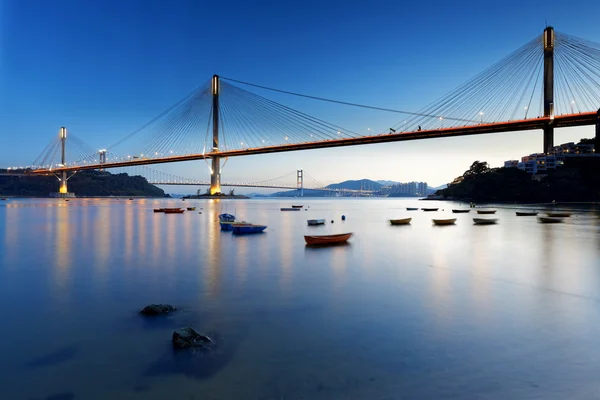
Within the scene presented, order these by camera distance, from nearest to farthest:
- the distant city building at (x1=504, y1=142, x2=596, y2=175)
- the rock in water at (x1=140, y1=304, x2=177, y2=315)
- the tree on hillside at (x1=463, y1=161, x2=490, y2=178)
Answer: the rock in water at (x1=140, y1=304, x2=177, y2=315) < the distant city building at (x1=504, y1=142, x2=596, y2=175) < the tree on hillside at (x1=463, y1=161, x2=490, y2=178)

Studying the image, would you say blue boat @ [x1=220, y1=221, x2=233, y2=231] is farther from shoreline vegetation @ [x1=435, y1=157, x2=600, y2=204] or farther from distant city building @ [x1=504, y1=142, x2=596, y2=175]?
distant city building @ [x1=504, y1=142, x2=596, y2=175]

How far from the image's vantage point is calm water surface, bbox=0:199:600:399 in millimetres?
3947

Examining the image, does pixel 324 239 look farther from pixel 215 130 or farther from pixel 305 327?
pixel 215 130

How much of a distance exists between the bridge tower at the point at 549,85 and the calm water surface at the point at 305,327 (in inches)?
1263

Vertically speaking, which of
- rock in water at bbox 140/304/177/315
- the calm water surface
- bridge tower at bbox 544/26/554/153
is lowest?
the calm water surface

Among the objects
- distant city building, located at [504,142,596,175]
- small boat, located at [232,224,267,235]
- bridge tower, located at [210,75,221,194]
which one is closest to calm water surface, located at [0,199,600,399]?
small boat, located at [232,224,267,235]

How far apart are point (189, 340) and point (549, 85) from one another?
47.1 metres

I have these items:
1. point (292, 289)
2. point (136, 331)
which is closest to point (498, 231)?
point (292, 289)

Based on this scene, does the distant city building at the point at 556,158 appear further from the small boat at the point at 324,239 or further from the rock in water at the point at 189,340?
the rock in water at the point at 189,340

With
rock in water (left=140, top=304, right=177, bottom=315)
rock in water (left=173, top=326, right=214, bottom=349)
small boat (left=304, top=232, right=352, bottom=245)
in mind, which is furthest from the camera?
small boat (left=304, top=232, right=352, bottom=245)

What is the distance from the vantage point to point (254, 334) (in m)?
5.43

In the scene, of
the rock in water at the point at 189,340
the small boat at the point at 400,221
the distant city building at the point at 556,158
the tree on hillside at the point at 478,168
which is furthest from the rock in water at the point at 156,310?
the tree on hillside at the point at 478,168

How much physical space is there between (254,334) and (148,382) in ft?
5.65

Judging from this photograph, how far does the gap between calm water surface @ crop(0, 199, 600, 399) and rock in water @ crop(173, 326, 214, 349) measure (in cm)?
20
